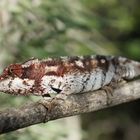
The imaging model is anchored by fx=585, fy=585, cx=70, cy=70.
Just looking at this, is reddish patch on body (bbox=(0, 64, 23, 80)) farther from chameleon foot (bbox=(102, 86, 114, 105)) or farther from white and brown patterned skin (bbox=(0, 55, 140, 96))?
chameleon foot (bbox=(102, 86, 114, 105))

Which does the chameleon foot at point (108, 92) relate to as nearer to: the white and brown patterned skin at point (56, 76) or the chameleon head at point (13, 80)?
the white and brown patterned skin at point (56, 76)

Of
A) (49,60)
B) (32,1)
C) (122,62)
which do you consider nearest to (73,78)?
(49,60)

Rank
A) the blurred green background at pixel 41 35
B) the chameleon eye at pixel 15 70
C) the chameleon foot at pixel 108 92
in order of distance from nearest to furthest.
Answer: the chameleon eye at pixel 15 70 < the chameleon foot at pixel 108 92 < the blurred green background at pixel 41 35

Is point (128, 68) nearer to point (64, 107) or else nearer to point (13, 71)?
point (64, 107)

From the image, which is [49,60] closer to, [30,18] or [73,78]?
[73,78]

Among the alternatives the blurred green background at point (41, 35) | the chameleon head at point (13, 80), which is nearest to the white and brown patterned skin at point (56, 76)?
the chameleon head at point (13, 80)

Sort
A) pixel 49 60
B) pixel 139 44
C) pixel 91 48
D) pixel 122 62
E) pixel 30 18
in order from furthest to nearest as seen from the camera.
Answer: pixel 139 44, pixel 91 48, pixel 30 18, pixel 122 62, pixel 49 60

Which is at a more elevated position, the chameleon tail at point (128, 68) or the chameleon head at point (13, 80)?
the chameleon tail at point (128, 68)
